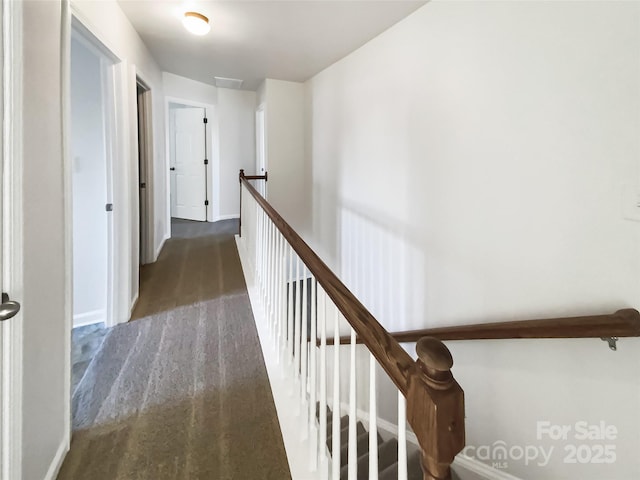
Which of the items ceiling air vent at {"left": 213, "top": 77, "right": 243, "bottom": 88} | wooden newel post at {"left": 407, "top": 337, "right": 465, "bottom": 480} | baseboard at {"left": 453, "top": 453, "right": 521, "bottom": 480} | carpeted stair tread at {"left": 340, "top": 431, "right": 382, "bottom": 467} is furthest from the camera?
ceiling air vent at {"left": 213, "top": 77, "right": 243, "bottom": 88}

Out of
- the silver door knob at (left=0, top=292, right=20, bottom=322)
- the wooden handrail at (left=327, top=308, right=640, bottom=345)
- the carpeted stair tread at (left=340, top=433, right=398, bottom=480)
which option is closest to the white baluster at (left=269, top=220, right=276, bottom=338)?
the carpeted stair tread at (left=340, top=433, right=398, bottom=480)

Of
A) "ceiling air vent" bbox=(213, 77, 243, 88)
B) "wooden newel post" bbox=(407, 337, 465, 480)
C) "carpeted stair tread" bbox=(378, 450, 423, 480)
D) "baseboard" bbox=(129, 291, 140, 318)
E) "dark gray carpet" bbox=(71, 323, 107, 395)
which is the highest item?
"ceiling air vent" bbox=(213, 77, 243, 88)

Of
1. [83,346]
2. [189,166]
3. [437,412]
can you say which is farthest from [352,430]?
[189,166]

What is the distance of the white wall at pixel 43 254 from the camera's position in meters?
1.17

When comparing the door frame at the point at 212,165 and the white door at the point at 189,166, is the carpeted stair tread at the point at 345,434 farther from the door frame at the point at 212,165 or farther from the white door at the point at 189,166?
the white door at the point at 189,166

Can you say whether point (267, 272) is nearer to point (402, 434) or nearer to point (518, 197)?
point (518, 197)

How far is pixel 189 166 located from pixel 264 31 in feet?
11.8

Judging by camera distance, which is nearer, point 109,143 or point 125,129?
point 109,143

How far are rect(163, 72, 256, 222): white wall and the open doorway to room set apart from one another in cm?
294

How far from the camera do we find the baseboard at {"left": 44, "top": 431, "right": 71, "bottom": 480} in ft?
4.34

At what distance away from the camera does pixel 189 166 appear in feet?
19.6

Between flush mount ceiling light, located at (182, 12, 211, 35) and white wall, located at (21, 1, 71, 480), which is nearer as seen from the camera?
white wall, located at (21, 1, 71, 480)

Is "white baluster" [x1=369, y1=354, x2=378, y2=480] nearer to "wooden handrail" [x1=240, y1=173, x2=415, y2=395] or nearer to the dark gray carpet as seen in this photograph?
"wooden handrail" [x1=240, y1=173, x2=415, y2=395]

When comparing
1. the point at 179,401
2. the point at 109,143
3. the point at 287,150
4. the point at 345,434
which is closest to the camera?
the point at 179,401
